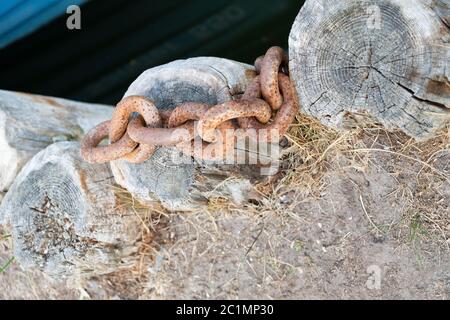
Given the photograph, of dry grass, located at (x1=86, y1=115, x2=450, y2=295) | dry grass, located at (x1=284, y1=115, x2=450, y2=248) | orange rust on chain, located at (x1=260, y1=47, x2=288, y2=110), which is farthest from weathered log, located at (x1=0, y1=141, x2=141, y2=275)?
orange rust on chain, located at (x1=260, y1=47, x2=288, y2=110)

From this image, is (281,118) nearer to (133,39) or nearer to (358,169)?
(358,169)

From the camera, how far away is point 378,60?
1.70 meters

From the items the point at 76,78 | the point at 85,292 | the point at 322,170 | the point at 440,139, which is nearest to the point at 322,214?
the point at 322,170

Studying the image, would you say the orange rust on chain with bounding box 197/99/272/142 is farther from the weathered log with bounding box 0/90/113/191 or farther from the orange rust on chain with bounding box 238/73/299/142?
the weathered log with bounding box 0/90/113/191

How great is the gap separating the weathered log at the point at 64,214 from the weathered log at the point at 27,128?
8.1 inches

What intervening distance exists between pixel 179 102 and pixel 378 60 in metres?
0.67

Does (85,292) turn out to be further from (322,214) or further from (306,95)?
(306,95)

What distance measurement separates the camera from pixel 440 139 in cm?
203

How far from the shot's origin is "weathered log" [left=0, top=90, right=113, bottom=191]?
2.56 m

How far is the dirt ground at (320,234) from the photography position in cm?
212

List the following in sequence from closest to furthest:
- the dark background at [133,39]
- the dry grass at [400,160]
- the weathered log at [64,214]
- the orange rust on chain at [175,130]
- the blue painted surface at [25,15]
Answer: the orange rust on chain at [175,130], the dry grass at [400,160], the weathered log at [64,214], the blue painted surface at [25,15], the dark background at [133,39]

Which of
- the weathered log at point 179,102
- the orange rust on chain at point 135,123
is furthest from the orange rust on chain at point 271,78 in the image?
the orange rust on chain at point 135,123

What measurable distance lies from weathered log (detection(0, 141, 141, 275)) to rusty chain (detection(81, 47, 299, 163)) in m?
0.43

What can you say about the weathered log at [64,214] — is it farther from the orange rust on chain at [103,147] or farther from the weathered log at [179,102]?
the orange rust on chain at [103,147]
